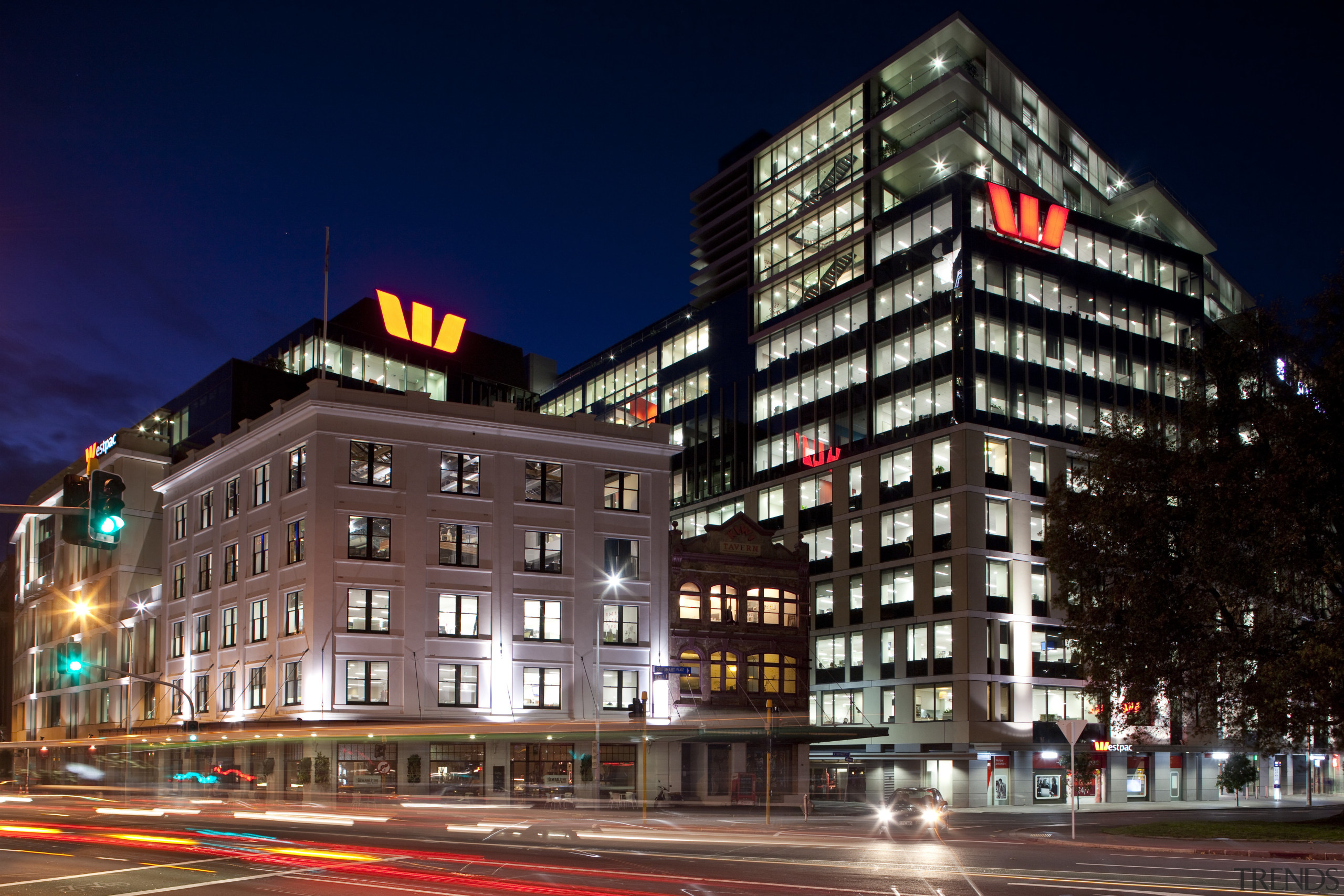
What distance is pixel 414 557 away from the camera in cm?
5691

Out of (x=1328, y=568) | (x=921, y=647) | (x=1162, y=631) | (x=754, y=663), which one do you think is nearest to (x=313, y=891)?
(x=1162, y=631)

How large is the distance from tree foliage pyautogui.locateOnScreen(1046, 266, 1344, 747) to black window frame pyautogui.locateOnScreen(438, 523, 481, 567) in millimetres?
26981

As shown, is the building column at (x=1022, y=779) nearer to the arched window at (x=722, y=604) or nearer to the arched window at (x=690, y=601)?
the arched window at (x=722, y=604)

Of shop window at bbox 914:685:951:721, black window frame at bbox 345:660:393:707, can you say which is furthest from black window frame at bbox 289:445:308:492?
shop window at bbox 914:685:951:721

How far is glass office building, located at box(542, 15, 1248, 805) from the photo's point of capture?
72875 millimetres

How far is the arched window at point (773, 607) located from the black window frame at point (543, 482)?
13.1 metres

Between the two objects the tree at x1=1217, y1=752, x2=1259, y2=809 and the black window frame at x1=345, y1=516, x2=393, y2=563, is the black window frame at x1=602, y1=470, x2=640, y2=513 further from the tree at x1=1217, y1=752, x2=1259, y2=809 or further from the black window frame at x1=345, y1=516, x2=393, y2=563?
the tree at x1=1217, y1=752, x2=1259, y2=809

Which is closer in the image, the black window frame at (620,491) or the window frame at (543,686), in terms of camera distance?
the window frame at (543,686)

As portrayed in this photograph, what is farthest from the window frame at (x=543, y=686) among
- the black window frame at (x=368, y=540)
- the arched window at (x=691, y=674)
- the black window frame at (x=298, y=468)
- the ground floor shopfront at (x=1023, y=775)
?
the ground floor shopfront at (x=1023, y=775)

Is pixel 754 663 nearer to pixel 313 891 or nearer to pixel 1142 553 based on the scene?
pixel 1142 553

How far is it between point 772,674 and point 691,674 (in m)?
4.80

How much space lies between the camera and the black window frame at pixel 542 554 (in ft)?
196

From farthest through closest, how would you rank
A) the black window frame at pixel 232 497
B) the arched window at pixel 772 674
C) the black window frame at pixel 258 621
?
the arched window at pixel 772 674 < the black window frame at pixel 232 497 < the black window frame at pixel 258 621

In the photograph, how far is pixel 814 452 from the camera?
84.2 metres
